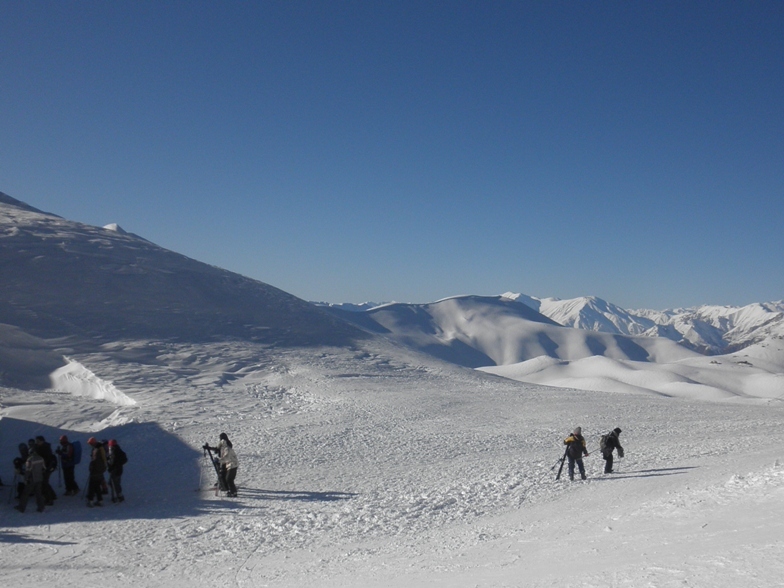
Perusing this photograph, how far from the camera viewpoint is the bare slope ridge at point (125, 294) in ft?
155

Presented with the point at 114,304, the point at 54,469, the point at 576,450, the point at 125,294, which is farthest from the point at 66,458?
the point at 125,294

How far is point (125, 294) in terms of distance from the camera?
54.6 m

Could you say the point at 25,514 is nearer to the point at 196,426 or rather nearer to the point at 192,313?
the point at 196,426

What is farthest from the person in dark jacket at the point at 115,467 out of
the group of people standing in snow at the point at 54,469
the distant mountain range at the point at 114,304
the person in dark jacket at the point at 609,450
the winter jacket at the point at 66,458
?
the distant mountain range at the point at 114,304

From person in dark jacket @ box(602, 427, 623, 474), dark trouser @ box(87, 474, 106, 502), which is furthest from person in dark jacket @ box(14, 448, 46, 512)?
person in dark jacket @ box(602, 427, 623, 474)

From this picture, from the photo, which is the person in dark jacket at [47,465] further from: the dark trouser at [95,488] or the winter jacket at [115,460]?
the winter jacket at [115,460]

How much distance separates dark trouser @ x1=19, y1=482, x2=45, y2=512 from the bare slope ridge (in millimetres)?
32889

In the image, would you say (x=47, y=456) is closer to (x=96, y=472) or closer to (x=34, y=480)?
(x=34, y=480)

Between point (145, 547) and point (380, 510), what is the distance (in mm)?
4939

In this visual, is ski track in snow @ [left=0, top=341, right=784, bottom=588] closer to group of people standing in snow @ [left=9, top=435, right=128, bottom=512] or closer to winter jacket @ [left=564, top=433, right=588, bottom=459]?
group of people standing in snow @ [left=9, top=435, right=128, bottom=512]

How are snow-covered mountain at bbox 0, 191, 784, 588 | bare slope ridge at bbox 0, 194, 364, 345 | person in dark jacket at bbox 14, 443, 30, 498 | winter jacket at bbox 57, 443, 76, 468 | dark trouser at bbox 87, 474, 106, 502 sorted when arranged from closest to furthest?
snow-covered mountain at bbox 0, 191, 784, 588, person in dark jacket at bbox 14, 443, 30, 498, dark trouser at bbox 87, 474, 106, 502, winter jacket at bbox 57, 443, 76, 468, bare slope ridge at bbox 0, 194, 364, 345

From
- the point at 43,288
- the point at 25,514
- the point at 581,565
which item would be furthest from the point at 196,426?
the point at 43,288

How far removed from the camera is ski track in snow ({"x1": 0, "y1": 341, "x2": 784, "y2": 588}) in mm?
9547

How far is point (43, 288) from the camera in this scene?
5131 centimetres
